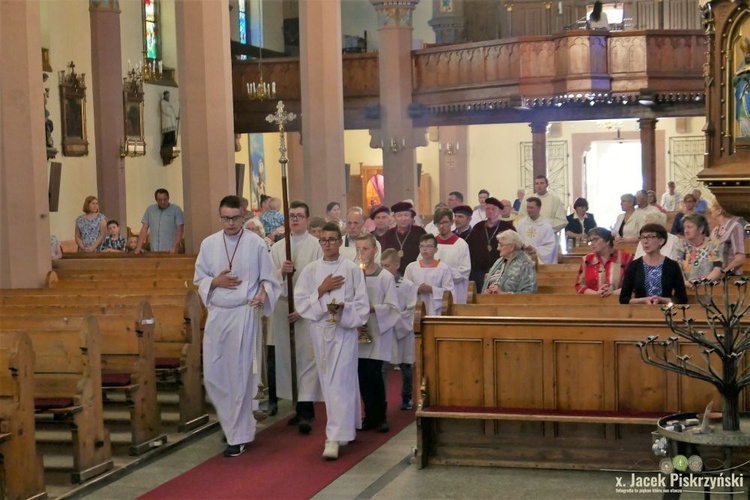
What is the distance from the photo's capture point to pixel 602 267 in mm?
8992

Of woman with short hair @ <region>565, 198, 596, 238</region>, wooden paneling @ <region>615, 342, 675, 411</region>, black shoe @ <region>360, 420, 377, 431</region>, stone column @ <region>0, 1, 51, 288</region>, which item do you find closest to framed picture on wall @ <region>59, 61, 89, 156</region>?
stone column @ <region>0, 1, 51, 288</region>

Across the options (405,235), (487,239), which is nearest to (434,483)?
(405,235)

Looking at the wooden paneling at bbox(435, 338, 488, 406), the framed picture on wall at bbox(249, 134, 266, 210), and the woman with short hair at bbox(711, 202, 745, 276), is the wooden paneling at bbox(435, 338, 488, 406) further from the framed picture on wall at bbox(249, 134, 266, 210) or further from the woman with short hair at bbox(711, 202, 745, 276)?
the framed picture on wall at bbox(249, 134, 266, 210)

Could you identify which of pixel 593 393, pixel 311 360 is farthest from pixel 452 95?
pixel 593 393

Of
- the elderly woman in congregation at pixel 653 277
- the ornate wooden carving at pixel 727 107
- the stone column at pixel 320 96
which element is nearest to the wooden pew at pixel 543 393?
the elderly woman in congregation at pixel 653 277

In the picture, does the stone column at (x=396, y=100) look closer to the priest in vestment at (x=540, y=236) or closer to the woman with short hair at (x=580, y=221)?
the woman with short hair at (x=580, y=221)

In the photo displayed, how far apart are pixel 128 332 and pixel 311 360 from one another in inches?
57.5

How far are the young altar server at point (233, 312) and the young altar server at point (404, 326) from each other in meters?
1.23

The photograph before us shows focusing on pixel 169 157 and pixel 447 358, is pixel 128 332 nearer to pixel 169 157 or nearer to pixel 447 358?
pixel 447 358

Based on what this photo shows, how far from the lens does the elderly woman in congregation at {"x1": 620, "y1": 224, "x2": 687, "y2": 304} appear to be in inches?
305

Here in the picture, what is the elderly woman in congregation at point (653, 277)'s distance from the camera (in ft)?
25.4

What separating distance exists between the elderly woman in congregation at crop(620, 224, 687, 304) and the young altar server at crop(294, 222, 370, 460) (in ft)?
6.20

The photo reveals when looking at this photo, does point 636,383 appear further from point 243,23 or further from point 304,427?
point 243,23

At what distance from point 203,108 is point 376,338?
5.40 m
